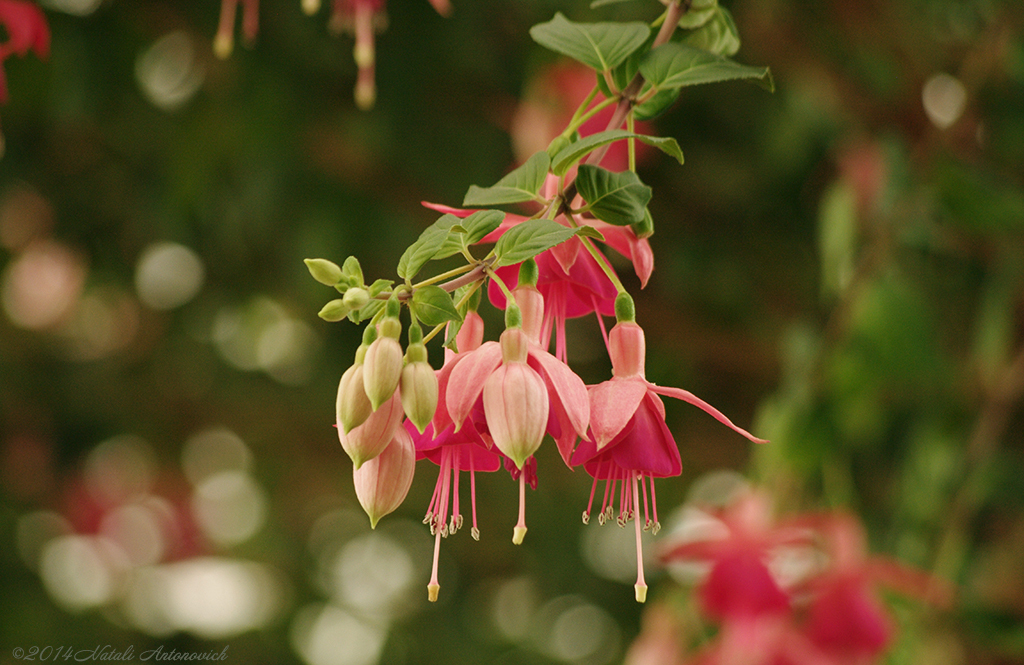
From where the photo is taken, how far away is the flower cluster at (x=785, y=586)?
2.02ft

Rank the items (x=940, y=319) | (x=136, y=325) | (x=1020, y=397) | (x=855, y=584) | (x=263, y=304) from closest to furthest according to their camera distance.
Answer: (x=855, y=584)
(x=1020, y=397)
(x=940, y=319)
(x=263, y=304)
(x=136, y=325)

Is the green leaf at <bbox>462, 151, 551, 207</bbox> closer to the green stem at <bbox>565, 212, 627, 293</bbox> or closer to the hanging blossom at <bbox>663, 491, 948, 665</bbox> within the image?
the green stem at <bbox>565, 212, 627, 293</bbox>

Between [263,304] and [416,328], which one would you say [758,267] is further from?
[416,328]

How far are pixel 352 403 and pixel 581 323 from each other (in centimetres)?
98

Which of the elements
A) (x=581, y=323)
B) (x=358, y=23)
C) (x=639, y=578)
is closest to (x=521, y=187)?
(x=639, y=578)

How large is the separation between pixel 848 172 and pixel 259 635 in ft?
4.41

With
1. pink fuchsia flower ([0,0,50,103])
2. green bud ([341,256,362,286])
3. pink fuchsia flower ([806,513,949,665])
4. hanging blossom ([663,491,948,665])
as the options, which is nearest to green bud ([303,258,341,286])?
green bud ([341,256,362,286])

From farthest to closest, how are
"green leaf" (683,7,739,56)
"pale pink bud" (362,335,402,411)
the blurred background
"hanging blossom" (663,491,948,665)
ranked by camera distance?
the blurred background
"hanging blossom" (663,491,948,665)
"green leaf" (683,7,739,56)
"pale pink bud" (362,335,402,411)

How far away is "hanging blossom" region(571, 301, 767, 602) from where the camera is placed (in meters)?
0.28

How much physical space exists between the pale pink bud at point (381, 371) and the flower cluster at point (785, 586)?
1.42 ft

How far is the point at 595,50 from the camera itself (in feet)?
1.03

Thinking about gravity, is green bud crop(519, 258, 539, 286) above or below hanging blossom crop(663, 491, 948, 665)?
above

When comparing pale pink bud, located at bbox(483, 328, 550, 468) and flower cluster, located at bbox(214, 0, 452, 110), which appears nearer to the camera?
pale pink bud, located at bbox(483, 328, 550, 468)

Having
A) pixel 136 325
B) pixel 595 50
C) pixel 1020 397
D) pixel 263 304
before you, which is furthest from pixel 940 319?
pixel 136 325
